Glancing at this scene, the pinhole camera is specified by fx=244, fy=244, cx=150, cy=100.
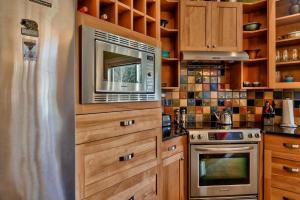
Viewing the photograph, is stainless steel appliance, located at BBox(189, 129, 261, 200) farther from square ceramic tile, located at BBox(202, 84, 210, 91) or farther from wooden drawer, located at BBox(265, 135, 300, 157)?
square ceramic tile, located at BBox(202, 84, 210, 91)

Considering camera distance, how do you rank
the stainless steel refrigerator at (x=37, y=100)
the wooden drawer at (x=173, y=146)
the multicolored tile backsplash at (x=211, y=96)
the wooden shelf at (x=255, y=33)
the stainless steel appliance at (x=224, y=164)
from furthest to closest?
the multicolored tile backsplash at (x=211, y=96)
the wooden shelf at (x=255, y=33)
the stainless steel appliance at (x=224, y=164)
the wooden drawer at (x=173, y=146)
the stainless steel refrigerator at (x=37, y=100)

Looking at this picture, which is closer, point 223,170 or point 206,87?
point 223,170

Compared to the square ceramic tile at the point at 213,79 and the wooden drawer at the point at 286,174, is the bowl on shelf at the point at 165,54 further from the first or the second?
the wooden drawer at the point at 286,174

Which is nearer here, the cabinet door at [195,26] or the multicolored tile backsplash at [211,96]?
the cabinet door at [195,26]

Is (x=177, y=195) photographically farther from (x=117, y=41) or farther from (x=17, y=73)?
(x=17, y=73)

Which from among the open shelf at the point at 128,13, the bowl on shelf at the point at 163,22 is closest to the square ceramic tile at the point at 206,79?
the bowl on shelf at the point at 163,22

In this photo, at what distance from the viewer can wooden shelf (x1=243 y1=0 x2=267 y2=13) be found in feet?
8.88

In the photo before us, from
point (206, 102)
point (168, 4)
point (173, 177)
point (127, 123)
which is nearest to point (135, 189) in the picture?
point (127, 123)

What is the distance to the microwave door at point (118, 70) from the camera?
1377 millimetres

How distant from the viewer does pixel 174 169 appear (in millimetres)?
2168

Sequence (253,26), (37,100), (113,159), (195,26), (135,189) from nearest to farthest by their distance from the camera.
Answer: (37,100), (113,159), (135,189), (195,26), (253,26)

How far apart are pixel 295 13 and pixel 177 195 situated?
2196 mm

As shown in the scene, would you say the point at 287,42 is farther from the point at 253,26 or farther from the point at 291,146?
the point at 291,146

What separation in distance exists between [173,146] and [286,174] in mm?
1092
